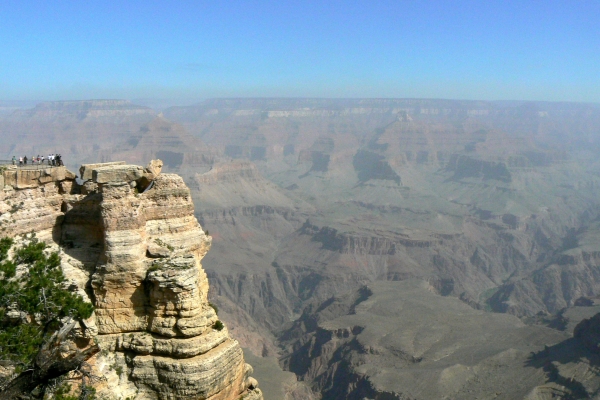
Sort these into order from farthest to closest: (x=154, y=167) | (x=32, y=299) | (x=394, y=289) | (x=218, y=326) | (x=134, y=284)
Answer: (x=394, y=289) → (x=154, y=167) → (x=218, y=326) → (x=134, y=284) → (x=32, y=299)

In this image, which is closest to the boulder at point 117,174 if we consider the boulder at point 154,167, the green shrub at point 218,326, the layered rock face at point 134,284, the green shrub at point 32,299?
the layered rock face at point 134,284

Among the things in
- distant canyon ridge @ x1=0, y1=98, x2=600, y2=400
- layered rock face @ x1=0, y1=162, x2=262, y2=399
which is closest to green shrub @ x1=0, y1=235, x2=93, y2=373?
layered rock face @ x1=0, y1=162, x2=262, y2=399

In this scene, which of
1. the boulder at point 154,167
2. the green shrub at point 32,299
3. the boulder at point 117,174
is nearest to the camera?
the green shrub at point 32,299

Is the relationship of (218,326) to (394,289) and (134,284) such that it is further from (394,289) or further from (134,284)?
(394,289)

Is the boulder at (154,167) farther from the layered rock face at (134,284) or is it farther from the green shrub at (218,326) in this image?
the green shrub at (218,326)

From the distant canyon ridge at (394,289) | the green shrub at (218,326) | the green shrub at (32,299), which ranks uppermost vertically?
the green shrub at (32,299)

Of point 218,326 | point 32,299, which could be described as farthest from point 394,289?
point 32,299

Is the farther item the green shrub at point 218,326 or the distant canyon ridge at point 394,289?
the distant canyon ridge at point 394,289

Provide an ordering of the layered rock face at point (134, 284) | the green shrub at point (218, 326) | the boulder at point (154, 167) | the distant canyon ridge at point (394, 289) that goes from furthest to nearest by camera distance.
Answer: the distant canyon ridge at point (394, 289) → the boulder at point (154, 167) → the green shrub at point (218, 326) → the layered rock face at point (134, 284)

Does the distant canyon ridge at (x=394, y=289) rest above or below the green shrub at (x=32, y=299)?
below

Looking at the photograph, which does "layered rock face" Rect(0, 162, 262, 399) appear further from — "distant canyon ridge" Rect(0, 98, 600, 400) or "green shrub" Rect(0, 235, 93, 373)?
"distant canyon ridge" Rect(0, 98, 600, 400)
